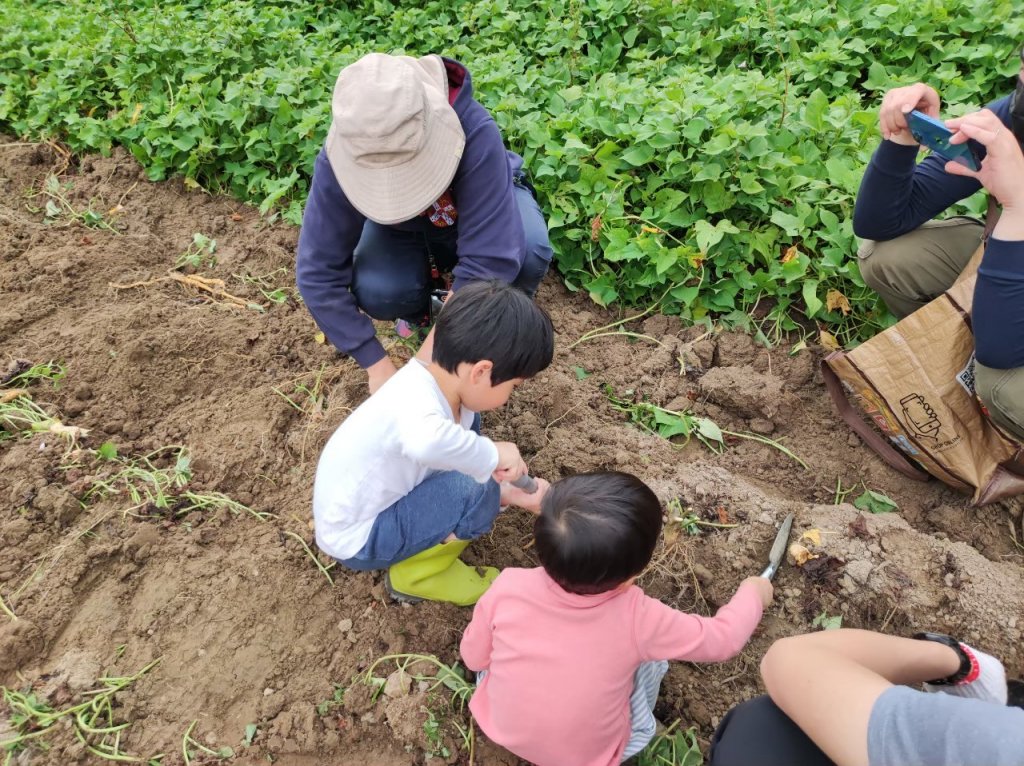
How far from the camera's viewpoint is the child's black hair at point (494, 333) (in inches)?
68.4

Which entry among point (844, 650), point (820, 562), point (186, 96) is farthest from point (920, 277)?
point (186, 96)

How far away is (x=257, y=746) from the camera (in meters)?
1.86

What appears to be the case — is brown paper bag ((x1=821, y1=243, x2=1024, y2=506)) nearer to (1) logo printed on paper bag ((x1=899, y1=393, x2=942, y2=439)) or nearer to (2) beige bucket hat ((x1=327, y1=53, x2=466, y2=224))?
(1) logo printed on paper bag ((x1=899, y1=393, x2=942, y2=439))

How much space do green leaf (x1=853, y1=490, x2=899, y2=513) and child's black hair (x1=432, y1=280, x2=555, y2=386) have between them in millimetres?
1226

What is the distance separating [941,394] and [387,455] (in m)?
1.53

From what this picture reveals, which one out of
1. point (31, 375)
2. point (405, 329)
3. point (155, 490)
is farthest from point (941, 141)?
point (31, 375)

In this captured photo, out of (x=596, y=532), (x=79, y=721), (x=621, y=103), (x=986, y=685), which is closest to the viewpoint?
(x=596, y=532)

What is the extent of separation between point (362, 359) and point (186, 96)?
2035 mm

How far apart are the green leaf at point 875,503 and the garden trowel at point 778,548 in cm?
31

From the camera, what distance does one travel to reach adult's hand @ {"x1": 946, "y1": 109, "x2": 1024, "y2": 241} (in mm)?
1722

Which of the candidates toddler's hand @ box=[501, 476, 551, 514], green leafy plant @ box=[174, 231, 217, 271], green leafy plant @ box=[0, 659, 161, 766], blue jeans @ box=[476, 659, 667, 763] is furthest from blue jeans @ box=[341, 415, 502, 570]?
green leafy plant @ box=[174, 231, 217, 271]

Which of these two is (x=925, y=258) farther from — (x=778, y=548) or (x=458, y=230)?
(x=458, y=230)

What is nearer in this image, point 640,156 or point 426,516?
point 426,516

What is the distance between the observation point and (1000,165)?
1.75 metres
